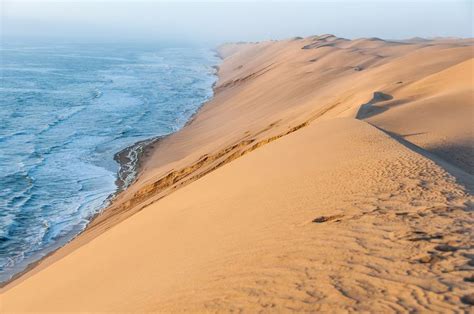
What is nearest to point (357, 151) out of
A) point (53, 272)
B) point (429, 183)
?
point (429, 183)

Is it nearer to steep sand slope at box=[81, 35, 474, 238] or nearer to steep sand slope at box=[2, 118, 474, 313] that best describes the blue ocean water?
steep sand slope at box=[81, 35, 474, 238]

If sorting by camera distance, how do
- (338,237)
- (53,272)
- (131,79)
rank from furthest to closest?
(131,79) < (53,272) < (338,237)

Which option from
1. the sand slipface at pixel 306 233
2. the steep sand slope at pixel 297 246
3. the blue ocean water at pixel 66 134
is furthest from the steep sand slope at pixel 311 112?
the steep sand slope at pixel 297 246

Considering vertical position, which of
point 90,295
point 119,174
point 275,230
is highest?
point 275,230

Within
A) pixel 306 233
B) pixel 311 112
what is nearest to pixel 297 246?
pixel 306 233

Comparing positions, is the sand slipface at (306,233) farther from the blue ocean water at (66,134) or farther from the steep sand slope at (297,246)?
the blue ocean water at (66,134)

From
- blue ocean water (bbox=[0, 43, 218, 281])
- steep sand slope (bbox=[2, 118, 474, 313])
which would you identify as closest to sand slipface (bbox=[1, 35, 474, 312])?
steep sand slope (bbox=[2, 118, 474, 313])

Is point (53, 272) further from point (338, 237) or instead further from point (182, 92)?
point (182, 92)
